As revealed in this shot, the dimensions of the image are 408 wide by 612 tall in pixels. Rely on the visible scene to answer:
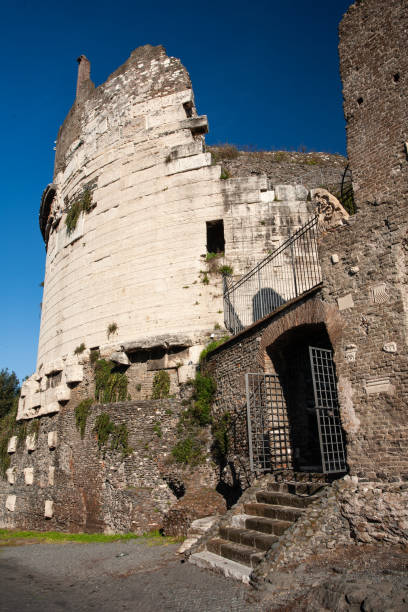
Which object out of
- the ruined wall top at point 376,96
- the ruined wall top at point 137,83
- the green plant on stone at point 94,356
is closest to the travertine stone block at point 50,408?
the green plant on stone at point 94,356

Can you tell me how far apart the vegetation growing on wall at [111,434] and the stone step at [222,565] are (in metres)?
4.38

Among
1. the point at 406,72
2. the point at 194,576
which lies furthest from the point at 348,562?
the point at 406,72

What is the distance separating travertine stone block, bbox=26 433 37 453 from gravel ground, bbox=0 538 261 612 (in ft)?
21.0

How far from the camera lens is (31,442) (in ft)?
47.3

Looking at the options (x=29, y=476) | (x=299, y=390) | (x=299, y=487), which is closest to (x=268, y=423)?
(x=299, y=390)

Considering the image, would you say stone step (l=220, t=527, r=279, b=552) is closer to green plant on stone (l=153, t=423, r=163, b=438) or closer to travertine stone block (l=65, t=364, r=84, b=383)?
green plant on stone (l=153, t=423, r=163, b=438)

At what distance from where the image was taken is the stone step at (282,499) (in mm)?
5914

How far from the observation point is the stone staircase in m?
5.39

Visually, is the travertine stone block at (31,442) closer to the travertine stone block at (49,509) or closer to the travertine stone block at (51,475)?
the travertine stone block at (51,475)

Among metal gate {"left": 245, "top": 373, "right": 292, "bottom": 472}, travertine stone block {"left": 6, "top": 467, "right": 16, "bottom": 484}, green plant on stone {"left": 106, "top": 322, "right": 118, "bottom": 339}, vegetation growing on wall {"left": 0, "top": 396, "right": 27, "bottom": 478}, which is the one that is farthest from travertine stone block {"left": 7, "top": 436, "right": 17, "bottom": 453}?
metal gate {"left": 245, "top": 373, "right": 292, "bottom": 472}

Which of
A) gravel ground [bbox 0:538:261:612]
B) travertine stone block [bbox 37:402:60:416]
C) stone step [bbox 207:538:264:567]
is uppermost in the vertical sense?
travertine stone block [bbox 37:402:60:416]

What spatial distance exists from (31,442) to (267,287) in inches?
352

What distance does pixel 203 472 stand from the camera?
9328mm

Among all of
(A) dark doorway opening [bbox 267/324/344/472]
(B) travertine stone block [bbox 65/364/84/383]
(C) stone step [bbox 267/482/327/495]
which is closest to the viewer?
(C) stone step [bbox 267/482/327/495]
